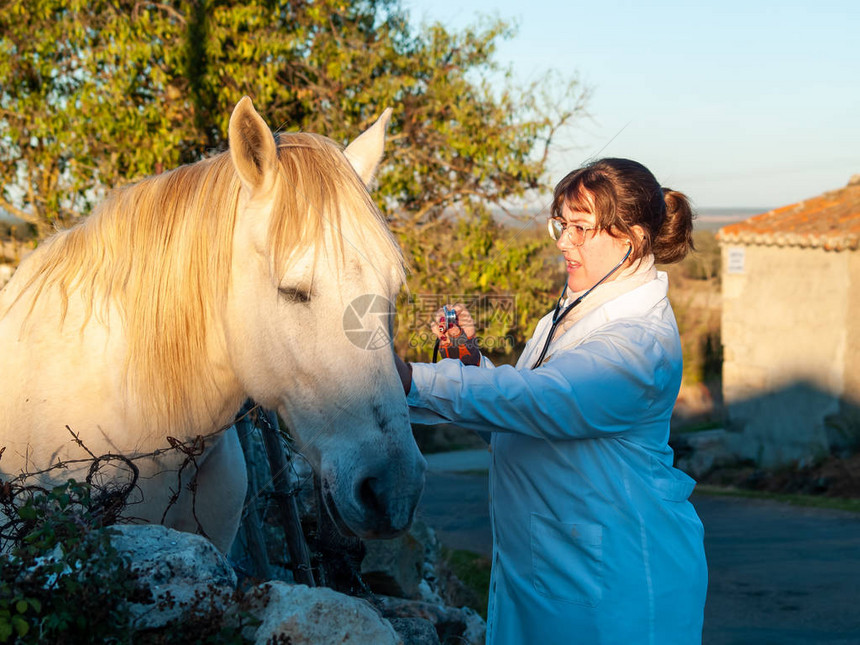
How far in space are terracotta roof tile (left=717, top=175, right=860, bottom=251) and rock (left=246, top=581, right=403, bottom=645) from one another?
11544mm

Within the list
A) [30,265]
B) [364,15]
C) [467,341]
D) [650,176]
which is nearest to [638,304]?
[650,176]

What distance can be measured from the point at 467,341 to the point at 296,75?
6227mm

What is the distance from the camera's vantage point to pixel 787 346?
11812mm

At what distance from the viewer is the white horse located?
Result: 68.7 inches

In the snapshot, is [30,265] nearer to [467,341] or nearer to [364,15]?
[467,341]

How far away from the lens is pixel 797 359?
11.7 m

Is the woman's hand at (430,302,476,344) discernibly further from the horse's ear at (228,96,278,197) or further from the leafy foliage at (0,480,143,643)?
the leafy foliage at (0,480,143,643)

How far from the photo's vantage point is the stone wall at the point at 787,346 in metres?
11.2

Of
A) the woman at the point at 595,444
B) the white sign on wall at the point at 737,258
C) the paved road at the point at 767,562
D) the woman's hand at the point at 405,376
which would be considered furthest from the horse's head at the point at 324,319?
the white sign on wall at the point at 737,258

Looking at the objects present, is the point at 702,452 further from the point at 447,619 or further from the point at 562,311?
the point at 562,311

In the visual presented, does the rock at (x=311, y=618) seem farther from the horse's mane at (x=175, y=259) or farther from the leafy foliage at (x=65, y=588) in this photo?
the horse's mane at (x=175, y=259)

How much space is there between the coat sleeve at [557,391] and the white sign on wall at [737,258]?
1130cm

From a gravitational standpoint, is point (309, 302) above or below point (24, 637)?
above

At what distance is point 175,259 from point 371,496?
2.95 ft
